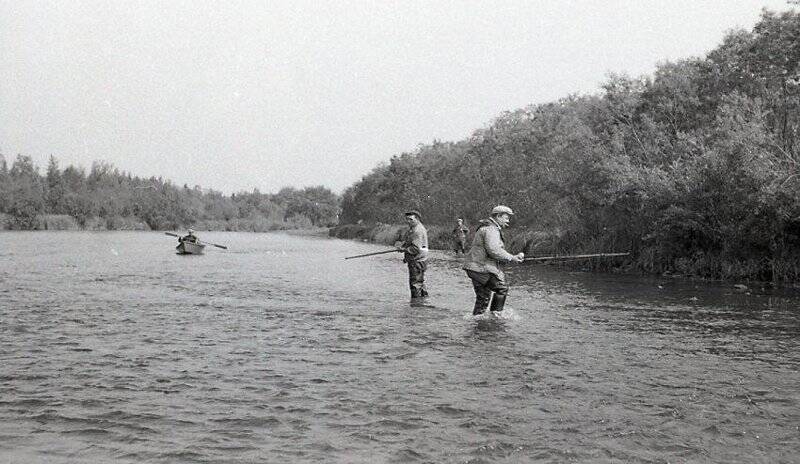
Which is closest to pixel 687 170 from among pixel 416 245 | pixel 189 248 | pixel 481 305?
pixel 416 245

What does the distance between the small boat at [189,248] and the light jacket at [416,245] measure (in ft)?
103

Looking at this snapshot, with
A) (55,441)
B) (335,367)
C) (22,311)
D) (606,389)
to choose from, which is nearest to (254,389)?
(335,367)

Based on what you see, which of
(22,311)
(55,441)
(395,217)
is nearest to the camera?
(55,441)

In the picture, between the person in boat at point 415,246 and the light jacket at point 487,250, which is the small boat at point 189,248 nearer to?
the person in boat at point 415,246

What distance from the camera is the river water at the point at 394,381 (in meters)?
7.43

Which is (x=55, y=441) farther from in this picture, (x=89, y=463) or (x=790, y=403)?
(x=790, y=403)

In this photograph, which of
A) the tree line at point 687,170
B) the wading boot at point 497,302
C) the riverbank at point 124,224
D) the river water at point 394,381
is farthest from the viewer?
the riverbank at point 124,224

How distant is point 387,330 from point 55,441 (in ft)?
27.0

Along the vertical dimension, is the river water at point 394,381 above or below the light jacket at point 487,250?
below

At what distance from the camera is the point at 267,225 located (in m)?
174

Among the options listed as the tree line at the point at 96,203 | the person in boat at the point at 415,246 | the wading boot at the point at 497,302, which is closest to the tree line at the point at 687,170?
the person in boat at the point at 415,246

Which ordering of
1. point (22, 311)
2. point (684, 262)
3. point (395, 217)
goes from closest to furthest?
point (22, 311), point (684, 262), point (395, 217)

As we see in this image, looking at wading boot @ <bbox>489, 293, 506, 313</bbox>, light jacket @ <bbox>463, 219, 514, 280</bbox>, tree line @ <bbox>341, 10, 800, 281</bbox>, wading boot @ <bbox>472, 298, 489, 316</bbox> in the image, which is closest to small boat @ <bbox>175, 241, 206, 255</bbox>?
tree line @ <bbox>341, 10, 800, 281</bbox>

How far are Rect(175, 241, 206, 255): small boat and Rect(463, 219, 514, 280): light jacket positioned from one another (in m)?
35.8
